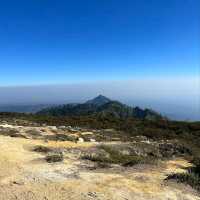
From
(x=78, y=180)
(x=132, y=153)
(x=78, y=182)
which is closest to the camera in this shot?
(x=78, y=182)

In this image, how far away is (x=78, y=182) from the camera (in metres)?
12.0

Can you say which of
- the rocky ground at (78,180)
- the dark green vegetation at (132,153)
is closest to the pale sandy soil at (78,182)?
the rocky ground at (78,180)

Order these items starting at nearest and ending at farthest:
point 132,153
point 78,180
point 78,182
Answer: point 78,182 → point 78,180 → point 132,153

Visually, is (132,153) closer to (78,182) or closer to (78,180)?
(78,180)

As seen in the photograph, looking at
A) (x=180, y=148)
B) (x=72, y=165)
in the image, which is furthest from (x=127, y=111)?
(x=72, y=165)

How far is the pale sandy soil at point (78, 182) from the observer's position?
1060cm

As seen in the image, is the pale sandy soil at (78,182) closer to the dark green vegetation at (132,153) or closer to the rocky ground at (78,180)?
the rocky ground at (78,180)

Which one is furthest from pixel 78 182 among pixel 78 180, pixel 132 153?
pixel 132 153

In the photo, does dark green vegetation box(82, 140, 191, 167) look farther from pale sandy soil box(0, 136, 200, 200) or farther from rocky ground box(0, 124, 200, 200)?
pale sandy soil box(0, 136, 200, 200)

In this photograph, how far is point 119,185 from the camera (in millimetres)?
12023

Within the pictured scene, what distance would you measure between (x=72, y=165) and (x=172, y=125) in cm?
3888

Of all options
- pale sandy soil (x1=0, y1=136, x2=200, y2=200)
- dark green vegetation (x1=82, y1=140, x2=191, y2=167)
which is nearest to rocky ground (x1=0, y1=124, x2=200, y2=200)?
pale sandy soil (x1=0, y1=136, x2=200, y2=200)

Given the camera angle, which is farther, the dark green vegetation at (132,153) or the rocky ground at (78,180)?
the dark green vegetation at (132,153)

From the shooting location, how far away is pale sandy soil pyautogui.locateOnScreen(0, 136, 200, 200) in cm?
1060
